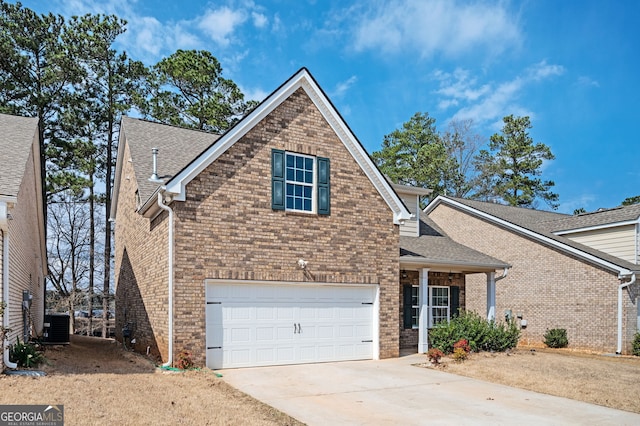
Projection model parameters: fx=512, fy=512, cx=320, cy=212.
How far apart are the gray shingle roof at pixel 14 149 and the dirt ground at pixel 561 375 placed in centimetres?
1050

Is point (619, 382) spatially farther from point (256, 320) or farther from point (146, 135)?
point (146, 135)

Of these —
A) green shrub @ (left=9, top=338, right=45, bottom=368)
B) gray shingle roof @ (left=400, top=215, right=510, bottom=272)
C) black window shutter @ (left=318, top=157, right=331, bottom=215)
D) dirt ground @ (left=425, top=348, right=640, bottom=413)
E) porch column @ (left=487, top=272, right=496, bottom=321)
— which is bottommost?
dirt ground @ (left=425, top=348, right=640, bottom=413)

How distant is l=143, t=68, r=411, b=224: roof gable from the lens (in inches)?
466

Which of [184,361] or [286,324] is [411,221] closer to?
[286,324]

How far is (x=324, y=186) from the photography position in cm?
1380

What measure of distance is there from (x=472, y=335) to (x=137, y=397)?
32.9 feet

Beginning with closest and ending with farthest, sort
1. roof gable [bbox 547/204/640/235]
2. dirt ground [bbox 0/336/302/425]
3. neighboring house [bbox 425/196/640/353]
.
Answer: dirt ground [bbox 0/336/302/425] < neighboring house [bbox 425/196/640/353] < roof gable [bbox 547/204/640/235]

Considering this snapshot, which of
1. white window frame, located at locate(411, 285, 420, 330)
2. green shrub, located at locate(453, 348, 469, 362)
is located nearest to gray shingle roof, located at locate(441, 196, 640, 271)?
white window frame, located at locate(411, 285, 420, 330)

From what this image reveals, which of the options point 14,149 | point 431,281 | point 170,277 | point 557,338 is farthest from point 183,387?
point 557,338

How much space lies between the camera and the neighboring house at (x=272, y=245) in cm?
1192

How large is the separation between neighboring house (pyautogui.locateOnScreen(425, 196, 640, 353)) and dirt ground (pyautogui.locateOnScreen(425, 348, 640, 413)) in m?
2.77

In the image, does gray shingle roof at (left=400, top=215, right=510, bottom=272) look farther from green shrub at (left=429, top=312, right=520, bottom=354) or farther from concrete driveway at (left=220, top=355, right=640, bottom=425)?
concrete driveway at (left=220, top=355, right=640, bottom=425)

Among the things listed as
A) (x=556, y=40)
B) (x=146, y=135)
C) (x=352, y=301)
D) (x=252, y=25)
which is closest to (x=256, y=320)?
(x=352, y=301)

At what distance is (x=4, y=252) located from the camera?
969cm
